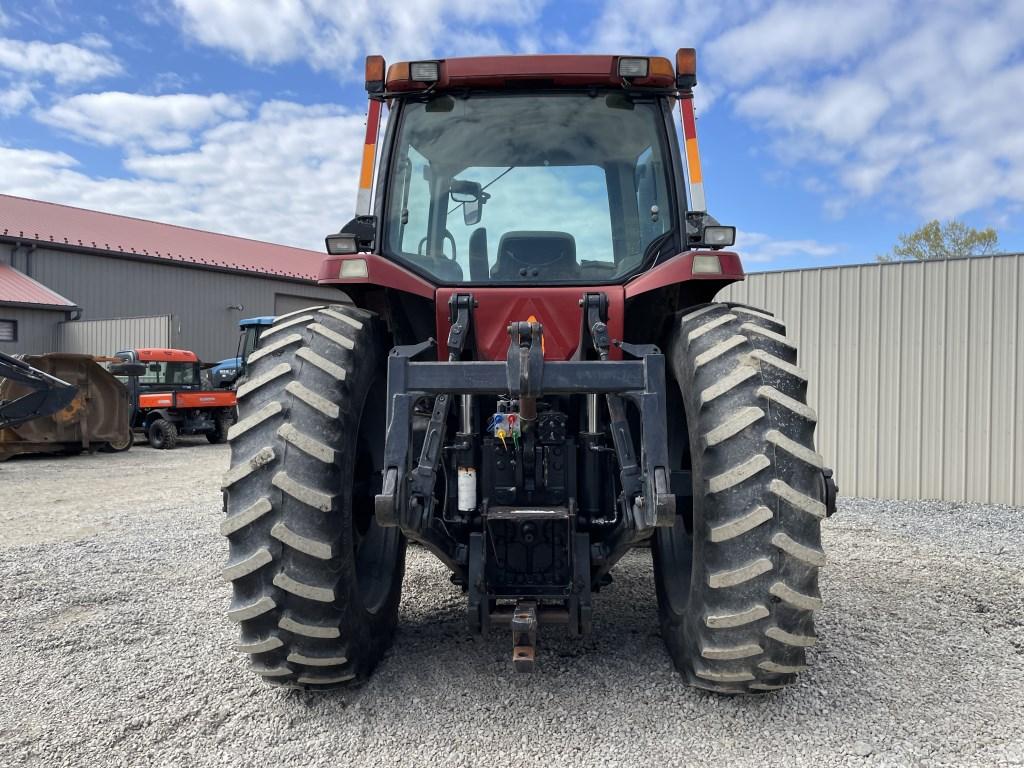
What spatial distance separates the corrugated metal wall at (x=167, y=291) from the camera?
2069 cm

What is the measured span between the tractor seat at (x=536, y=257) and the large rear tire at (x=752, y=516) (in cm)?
81

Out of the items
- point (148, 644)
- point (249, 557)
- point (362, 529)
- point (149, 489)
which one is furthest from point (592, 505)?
point (149, 489)

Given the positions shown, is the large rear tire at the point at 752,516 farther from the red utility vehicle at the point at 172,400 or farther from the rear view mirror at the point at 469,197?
the red utility vehicle at the point at 172,400

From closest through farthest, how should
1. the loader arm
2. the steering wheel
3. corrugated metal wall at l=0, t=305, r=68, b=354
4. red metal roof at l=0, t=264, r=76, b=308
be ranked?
the steering wheel → the loader arm → red metal roof at l=0, t=264, r=76, b=308 → corrugated metal wall at l=0, t=305, r=68, b=354

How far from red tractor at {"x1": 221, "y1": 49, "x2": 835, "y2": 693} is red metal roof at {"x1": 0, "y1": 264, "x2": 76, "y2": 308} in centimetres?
1943

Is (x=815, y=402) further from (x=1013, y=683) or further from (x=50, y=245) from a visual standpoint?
(x=50, y=245)

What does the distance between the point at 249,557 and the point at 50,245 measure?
22.0m

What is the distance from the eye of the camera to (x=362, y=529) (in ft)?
9.83

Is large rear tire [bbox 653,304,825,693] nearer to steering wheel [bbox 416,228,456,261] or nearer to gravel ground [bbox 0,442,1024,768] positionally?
gravel ground [bbox 0,442,1024,768]

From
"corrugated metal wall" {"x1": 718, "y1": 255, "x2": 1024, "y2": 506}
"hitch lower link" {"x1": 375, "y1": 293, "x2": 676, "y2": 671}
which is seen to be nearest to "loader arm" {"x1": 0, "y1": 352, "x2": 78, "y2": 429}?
"hitch lower link" {"x1": 375, "y1": 293, "x2": 676, "y2": 671}

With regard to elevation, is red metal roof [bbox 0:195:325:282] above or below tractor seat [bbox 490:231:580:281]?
above

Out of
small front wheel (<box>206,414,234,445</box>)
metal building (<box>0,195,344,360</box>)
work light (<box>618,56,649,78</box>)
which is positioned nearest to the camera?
work light (<box>618,56,649,78</box>)

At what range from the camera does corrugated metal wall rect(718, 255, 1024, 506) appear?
23.9 feet

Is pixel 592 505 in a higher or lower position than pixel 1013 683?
higher
